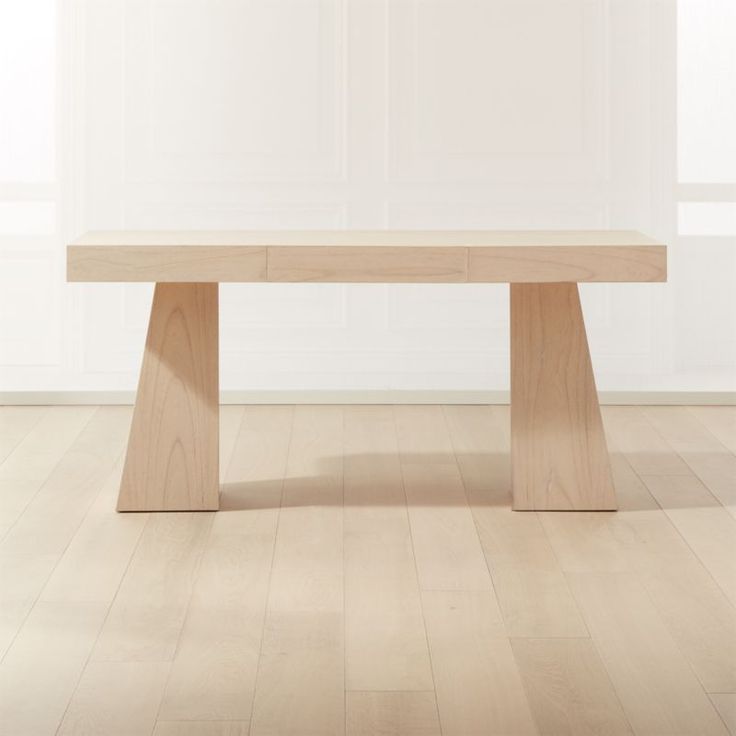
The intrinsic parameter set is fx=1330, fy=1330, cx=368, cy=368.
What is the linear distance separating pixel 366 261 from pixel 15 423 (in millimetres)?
1800

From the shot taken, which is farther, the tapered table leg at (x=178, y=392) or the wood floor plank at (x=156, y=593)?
the tapered table leg at (x=178, y=392)

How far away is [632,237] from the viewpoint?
10.1ft

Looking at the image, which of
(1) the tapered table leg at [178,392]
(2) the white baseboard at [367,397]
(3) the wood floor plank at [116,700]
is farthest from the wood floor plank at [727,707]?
(2) the white baseboard at [367,397]

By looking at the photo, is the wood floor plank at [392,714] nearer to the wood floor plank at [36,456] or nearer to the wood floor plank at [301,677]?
the wood floor plank at [301,677]

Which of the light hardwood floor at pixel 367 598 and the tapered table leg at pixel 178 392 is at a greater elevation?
the tapered table leg at pixel 178 392

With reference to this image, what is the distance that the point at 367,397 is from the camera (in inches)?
178

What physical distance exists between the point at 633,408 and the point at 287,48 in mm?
1671

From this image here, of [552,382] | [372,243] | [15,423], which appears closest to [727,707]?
[552,382]

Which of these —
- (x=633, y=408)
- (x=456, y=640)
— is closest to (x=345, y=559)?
(x=456, y=640)

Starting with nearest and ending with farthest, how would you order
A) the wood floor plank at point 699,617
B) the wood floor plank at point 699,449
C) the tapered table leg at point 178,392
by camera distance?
the wood floor plank at point 699,617
the tapered table leg at point 178,392
the wood floor plank at point 699,449

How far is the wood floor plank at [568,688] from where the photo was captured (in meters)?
1.96

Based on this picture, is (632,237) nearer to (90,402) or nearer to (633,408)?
(633,408)

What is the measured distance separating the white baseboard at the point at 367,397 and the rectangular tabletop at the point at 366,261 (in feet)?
5.42

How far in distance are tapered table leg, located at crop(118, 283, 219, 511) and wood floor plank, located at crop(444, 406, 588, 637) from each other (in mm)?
669
